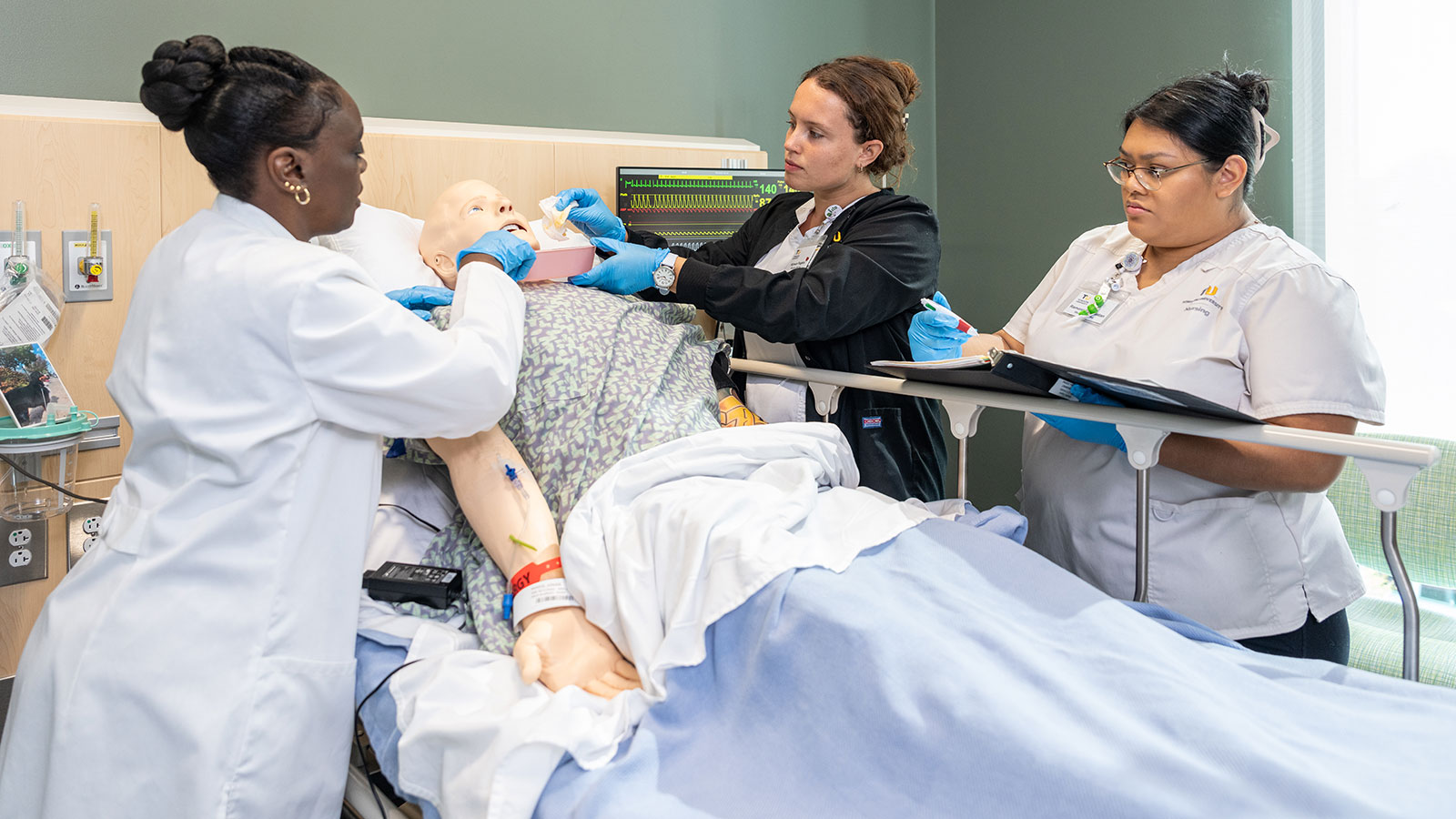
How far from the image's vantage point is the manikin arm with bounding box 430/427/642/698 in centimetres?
136

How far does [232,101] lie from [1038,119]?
294 centimetres

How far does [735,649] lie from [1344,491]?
7.38 feet

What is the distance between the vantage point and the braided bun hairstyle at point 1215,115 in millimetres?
1670

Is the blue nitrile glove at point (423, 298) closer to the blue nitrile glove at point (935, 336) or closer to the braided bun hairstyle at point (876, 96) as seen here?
the blue nitrile glove at point (935, 336)

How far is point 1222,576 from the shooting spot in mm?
1638

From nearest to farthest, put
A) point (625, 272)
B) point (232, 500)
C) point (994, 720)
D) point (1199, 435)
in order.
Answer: point (994, 720) < point (232, 500) < point (1199, 435) < point (625, 272)

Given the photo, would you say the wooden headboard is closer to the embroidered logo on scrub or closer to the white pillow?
the white pillow

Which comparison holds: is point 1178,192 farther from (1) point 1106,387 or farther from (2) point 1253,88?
(1) point 1106,387

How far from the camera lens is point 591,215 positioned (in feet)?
7.22


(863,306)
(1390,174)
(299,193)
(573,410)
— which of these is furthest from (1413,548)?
(299,193)

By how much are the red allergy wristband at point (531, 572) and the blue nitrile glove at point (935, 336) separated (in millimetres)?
837

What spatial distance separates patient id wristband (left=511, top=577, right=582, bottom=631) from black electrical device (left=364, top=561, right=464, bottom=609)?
0.16 m

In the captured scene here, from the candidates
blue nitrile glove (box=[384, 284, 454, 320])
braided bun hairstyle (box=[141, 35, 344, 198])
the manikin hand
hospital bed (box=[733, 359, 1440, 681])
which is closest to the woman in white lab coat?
braided bun hairstyle (box=[141, 35, 344, 198])

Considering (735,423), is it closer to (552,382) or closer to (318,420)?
(552,382)
